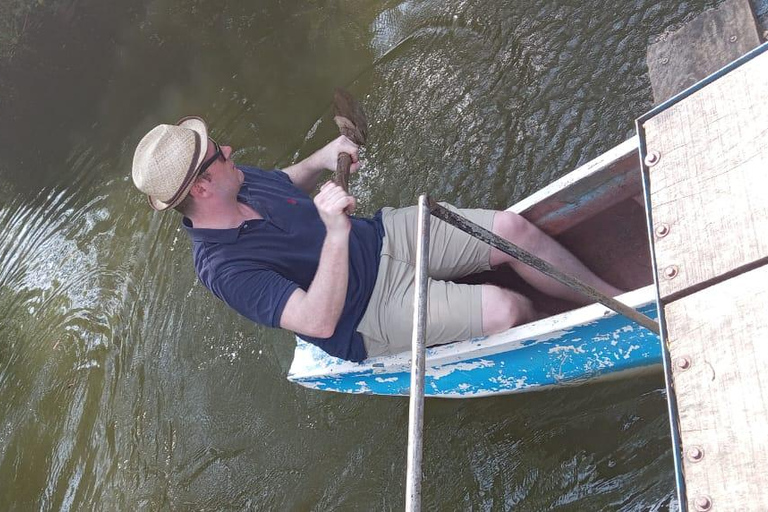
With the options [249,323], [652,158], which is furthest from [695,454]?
[249,323]

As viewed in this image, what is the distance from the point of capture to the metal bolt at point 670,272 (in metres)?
1.81

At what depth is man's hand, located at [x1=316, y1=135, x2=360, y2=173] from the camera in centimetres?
341

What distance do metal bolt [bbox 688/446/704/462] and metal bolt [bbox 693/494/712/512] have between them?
8 centimetres

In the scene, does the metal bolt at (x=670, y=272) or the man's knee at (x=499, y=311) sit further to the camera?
the man's knee at (x=499, y=311)

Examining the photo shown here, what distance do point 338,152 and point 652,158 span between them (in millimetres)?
1720

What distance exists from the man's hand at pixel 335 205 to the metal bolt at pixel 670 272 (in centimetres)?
117

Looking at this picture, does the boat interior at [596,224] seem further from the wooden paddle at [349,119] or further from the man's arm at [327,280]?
the man's arm at [327,280]

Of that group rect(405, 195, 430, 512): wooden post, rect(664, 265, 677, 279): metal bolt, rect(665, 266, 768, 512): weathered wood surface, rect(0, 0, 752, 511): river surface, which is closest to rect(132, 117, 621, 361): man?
rect(405, 195, 430, 512): wooden post

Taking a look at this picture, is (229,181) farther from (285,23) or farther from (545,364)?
(285,23)

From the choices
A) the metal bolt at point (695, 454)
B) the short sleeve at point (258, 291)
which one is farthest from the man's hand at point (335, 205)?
the metal bolt at point (695, 454)

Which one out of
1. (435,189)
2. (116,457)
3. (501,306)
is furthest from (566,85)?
(116,457)

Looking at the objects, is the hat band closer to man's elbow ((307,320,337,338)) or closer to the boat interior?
man's elbow ((307,320,337,338))

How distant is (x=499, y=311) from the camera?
3.03 m

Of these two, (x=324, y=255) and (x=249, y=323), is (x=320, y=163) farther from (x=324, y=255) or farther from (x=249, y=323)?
(x=249, y=323)
